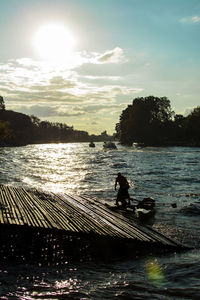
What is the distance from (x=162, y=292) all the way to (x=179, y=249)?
3350 millimetres

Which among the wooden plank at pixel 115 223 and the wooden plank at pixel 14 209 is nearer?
the wooden plank at pixel 14 209

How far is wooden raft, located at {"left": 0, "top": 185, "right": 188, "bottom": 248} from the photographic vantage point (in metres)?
10.0

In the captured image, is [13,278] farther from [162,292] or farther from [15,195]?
[15,195]

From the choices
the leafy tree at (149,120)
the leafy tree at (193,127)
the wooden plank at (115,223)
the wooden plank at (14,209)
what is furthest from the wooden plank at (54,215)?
the leafy tree at (149,120)

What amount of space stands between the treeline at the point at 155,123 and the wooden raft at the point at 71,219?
401 feet

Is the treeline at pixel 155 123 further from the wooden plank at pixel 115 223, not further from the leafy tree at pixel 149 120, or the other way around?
the wooden plank at pixel 115 223

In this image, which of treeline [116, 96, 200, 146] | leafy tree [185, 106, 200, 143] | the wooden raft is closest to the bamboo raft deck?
the wooden raft

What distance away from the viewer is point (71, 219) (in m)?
11.2

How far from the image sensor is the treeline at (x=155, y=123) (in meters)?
136

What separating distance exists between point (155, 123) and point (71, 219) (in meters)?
134

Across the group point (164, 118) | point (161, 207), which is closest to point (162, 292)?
point (161, 207)

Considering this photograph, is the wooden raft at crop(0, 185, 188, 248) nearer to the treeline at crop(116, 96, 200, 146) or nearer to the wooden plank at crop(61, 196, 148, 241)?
the wooden plank at crop(61, 196, 148, 241)

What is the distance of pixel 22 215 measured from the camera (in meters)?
10.7

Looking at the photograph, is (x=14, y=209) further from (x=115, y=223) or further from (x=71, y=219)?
(x=115, y=223)
